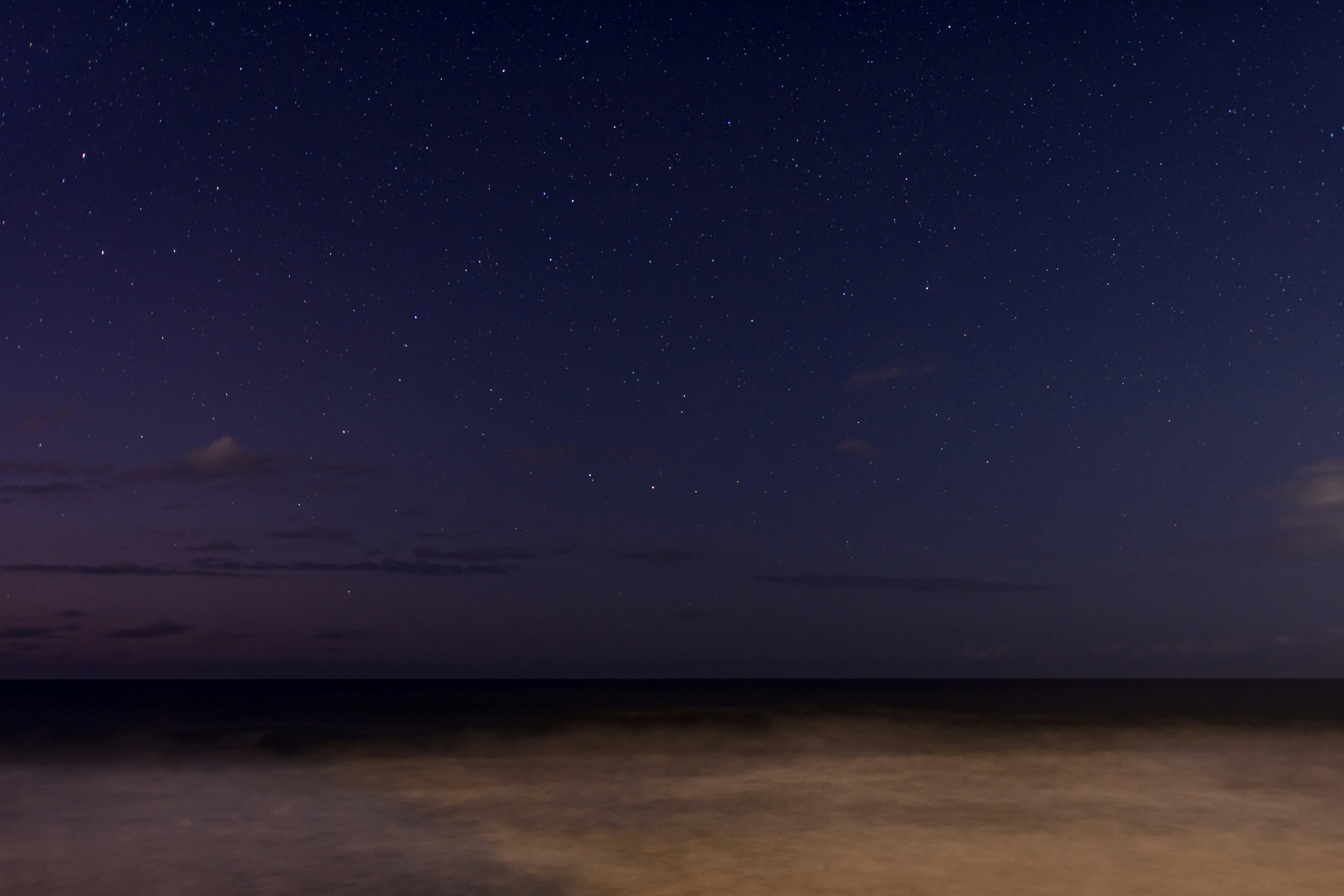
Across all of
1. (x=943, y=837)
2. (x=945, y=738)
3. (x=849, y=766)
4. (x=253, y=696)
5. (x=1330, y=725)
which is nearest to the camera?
(x=943, y=837)

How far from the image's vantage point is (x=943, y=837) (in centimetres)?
1308

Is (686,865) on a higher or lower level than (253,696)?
higher

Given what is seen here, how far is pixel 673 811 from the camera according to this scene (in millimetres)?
16172

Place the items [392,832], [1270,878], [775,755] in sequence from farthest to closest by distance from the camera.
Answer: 1. [775,755]
2. [392,832]
3. [1270,878]

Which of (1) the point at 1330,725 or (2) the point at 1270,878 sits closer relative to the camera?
(2) the point at 1270,878

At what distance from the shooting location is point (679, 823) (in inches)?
580

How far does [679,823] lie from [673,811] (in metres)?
1.47

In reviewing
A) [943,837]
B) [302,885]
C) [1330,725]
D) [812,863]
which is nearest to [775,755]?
[943,837]

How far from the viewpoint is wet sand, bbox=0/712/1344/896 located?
35.2ft

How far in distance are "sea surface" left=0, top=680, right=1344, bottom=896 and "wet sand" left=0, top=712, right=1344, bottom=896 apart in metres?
0.07

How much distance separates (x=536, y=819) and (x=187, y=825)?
16.7 ft

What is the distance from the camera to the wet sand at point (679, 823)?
10727 mm

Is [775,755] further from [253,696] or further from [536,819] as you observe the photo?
[253,696]

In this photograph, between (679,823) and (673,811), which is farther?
(673,811)
